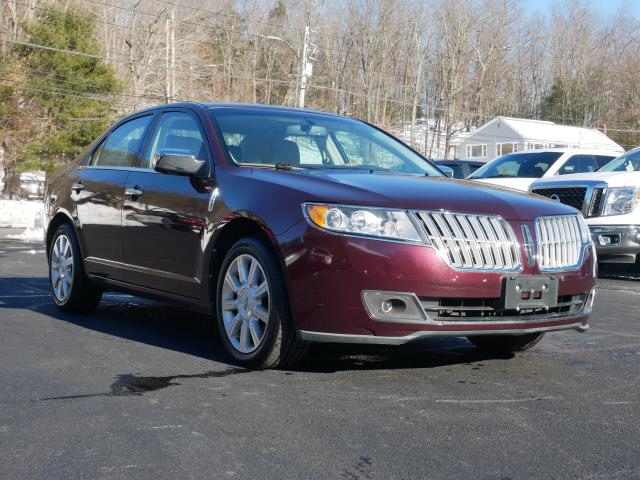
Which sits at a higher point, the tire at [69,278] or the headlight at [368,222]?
the headlight at [368,222]

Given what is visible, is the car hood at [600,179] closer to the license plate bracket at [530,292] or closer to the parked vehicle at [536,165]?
the parked vehicle at [536,165]

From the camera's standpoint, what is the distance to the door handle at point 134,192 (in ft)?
19.5

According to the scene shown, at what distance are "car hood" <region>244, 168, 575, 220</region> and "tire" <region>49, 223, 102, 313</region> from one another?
2270 mm

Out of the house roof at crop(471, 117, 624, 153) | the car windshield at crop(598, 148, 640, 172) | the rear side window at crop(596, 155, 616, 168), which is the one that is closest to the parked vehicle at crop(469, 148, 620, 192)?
the rear side window at crop(596, 155, 616, 168)

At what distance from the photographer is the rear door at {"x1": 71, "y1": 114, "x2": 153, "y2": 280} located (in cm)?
629

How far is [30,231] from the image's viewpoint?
16984 mm

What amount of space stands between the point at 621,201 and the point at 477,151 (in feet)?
189

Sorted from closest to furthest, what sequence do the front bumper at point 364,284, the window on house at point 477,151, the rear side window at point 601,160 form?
1. the front bumper at point 364,284
2. the rear side window at point 601,160
3. the window on house at point 477,151

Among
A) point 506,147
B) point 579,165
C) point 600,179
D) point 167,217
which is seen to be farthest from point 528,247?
point 506,147

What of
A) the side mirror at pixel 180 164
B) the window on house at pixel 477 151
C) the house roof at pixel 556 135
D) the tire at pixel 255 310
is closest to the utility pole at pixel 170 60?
the house roof at pixel 556 135

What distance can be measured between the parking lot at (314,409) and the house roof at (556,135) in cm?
5639

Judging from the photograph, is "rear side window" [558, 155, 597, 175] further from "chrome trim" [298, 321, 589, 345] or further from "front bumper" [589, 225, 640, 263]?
"chrome trim" [298, 321, 589, 345]

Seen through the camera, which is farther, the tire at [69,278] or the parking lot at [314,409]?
the tire at [69,278]

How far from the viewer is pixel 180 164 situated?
530 centimetres
